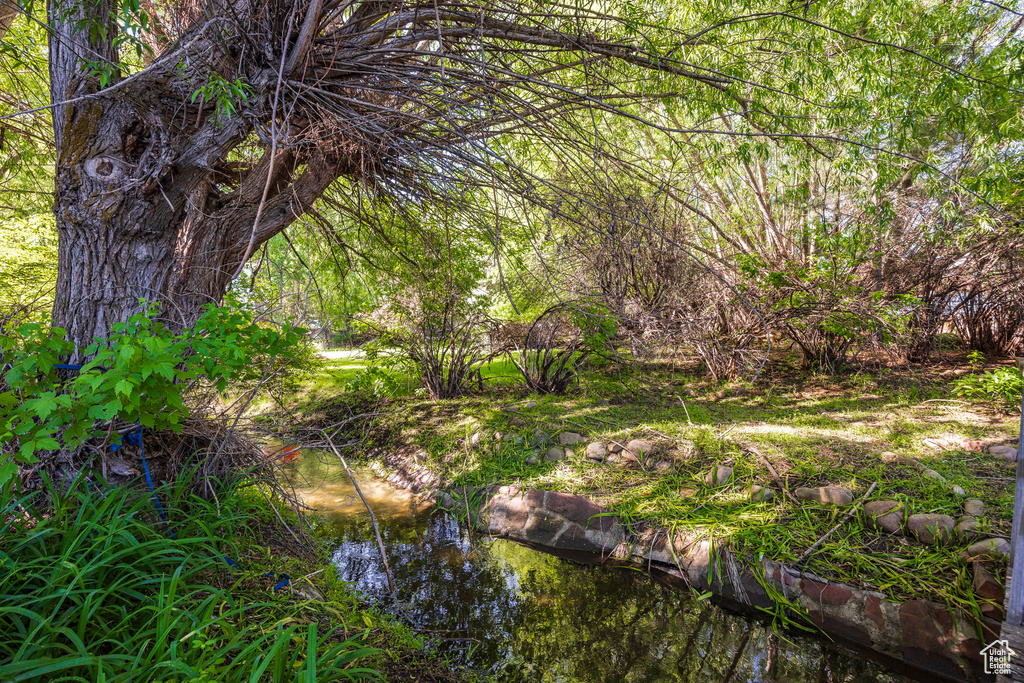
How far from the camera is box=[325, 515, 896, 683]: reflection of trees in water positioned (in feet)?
7.64

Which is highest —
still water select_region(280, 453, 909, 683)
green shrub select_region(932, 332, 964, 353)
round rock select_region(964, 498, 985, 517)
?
green shrub select_region(932, 332, 964, 353)

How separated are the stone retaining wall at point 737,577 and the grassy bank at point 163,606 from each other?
1.39 m

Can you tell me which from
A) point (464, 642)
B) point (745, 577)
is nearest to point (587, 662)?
point (464, 642)

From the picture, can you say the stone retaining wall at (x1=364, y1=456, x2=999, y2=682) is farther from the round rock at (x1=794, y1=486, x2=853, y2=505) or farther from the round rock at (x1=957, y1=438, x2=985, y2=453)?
the round rock at (x1=957, y1=438, x2=985, y2=453)

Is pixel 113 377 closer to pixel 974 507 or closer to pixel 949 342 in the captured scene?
pixel 974 507

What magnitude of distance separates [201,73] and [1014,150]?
689 cm

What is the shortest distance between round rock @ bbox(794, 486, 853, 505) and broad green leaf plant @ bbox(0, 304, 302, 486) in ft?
10.6

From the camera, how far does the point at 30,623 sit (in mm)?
1580

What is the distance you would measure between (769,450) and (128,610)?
3902 millimetres

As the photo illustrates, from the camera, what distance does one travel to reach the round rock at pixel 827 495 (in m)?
2.92

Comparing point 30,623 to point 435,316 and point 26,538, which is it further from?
point 435,316

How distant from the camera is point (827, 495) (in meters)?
2.99

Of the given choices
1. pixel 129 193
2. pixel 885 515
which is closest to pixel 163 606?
pixel 129 193

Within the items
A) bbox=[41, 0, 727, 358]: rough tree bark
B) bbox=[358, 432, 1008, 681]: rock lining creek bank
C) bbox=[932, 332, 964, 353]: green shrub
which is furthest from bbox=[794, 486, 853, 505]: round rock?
bbox=[932, 332, 964, 353]: green shrub
